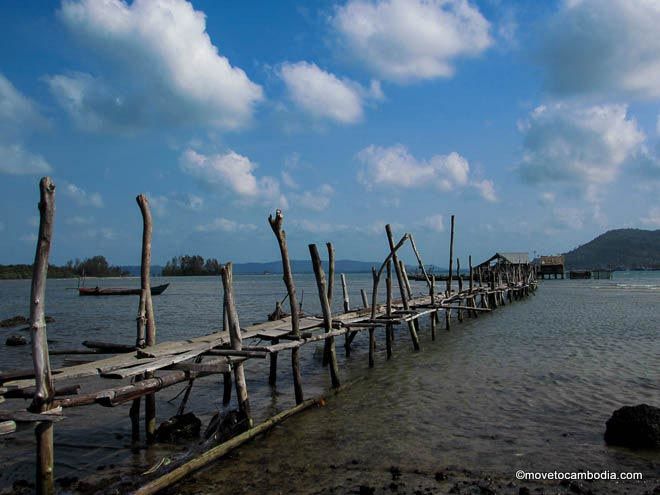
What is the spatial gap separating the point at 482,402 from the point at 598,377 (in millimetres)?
3493

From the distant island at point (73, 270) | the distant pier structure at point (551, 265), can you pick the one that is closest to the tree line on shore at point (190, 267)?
the distant island at point (73, 270)

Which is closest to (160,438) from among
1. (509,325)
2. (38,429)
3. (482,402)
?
(38,429)

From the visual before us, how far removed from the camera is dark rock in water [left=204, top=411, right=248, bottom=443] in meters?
7.43

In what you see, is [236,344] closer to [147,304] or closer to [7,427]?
[147,304]

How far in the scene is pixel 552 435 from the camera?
25.3ft

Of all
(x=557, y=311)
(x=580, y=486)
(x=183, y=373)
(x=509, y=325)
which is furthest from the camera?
(x=557, y=311)

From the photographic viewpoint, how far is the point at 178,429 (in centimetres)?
800

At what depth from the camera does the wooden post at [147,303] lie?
7.84 m

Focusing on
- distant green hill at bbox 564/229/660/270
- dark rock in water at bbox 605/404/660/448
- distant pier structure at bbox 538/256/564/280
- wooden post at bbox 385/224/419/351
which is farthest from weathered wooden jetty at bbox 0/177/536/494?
distant green hill at bbox 564/229/660/270

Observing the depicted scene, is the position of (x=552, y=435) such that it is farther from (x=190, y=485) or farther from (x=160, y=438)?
(x=160, y=438)

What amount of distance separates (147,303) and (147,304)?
0.05 feet

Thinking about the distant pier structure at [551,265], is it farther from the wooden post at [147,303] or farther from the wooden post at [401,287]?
the wooden post at [147,303]

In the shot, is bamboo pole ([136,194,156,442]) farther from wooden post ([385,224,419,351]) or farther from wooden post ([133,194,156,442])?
wooden post ([385,224,419,351])

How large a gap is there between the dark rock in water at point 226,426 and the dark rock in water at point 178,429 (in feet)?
1.77
